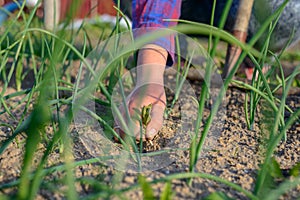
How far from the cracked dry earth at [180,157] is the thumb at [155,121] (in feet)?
0.07

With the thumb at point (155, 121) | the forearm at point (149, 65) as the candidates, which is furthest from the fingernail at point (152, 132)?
the forearm at point (149, 65)

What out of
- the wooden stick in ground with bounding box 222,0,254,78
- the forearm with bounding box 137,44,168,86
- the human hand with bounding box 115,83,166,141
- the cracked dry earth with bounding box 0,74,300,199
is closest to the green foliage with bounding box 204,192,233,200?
the cracked dry earth with bounding box 0,74,300,199

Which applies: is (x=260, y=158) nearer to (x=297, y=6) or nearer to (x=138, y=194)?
(x=138, y=194)

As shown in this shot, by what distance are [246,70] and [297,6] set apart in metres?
0.25

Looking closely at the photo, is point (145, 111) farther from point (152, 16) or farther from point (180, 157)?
point (152, 16)

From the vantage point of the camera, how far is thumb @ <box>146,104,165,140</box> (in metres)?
0.90

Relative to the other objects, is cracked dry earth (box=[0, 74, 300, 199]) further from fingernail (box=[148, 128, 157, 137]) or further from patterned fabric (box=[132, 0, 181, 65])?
patterned fabric (box=[132, 0, 181, 65])

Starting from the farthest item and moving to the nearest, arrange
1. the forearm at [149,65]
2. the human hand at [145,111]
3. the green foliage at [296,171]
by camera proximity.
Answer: the forearm at [149,65], the human hand at [145,111], the green foliage at [296,171]

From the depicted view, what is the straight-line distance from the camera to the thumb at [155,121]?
90cm

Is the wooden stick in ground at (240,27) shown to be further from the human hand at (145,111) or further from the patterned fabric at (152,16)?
the human hand at (145,111)

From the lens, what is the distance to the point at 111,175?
714 mm

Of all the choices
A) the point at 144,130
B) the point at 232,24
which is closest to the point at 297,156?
the point at 144,130

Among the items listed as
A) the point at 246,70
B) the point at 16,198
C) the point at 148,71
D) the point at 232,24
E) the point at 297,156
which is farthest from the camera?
the point at 246,70

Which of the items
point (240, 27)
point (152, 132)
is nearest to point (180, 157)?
point (152, 132)
